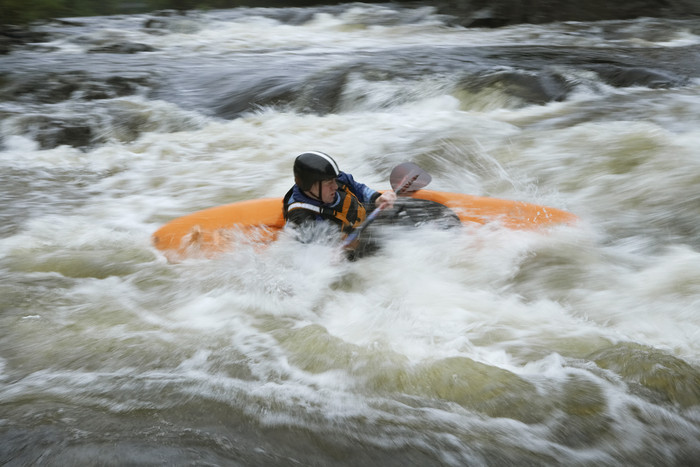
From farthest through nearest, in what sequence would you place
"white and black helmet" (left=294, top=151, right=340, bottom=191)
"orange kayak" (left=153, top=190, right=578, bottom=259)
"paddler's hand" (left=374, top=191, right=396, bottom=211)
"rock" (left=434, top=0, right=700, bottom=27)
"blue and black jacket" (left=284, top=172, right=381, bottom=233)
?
"rock" (left=434, top=0, right=700, bottom=27), "orange kayak" (left=153, top=190, right=578, bottom=259), "paddler's hand" (left=374, top=191, right=396, bottom=211), "blue and black jacket" (left=284, top=172, right=381, bottom=233), "white and black helmet" (left=294, top=151, right=340, bottom=191)

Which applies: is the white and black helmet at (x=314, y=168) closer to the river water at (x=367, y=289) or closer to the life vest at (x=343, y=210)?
the life vest at (x=343, y=210)

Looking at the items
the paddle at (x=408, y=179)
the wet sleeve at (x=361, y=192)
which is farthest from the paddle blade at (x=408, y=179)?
the wet sleeve at (x=361, y=192)

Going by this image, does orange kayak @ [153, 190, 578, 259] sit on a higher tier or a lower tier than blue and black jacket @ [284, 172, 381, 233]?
lower

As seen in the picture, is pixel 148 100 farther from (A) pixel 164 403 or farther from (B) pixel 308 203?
(A) pixel 164 403

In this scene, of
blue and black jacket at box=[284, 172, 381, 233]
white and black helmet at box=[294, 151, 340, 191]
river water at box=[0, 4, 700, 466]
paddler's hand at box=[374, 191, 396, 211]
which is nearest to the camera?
river water at box=[0, 4, 700, 466]

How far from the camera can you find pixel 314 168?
124 inches

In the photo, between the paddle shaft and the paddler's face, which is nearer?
the paddler's face

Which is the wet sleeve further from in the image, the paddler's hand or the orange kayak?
the orange kayak

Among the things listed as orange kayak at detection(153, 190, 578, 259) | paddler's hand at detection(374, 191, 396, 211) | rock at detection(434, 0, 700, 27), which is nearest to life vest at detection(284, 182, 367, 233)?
paddler's hand at detection(374, 191, 396, 211)

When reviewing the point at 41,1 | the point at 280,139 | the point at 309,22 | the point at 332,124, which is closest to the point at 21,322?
the point at 280,139

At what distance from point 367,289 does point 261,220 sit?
0.79m

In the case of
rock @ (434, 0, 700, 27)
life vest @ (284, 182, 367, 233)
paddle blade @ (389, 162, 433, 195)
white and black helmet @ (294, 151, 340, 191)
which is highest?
white and black helmet @ (294, 151, 340, 191)

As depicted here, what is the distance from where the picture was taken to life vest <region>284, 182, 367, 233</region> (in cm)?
331

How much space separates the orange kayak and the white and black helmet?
1.43 ft
